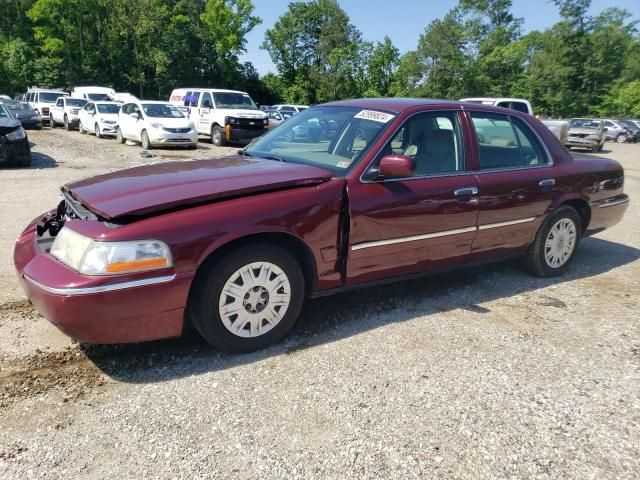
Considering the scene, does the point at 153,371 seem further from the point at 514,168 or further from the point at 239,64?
the point at 239,64

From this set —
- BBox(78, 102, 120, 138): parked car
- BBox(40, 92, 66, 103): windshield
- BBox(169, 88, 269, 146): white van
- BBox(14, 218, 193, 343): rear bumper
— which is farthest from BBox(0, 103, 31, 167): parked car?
BBox(40, 92, 66, 103): windshield

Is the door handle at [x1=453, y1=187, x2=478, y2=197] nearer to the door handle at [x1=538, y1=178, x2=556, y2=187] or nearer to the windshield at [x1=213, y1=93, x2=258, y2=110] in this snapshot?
the door handle at [x1=538, y1=178, x2=556, y2=187]

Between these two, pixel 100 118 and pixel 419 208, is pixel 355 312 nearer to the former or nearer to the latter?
pixel 419 208

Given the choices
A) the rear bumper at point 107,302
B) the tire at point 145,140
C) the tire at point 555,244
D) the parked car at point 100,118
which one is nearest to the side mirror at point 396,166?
the rear bumper at point 107,302

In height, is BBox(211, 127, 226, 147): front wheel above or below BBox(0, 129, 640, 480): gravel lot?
above

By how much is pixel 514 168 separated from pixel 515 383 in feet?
7.07

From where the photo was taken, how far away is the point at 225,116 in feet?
59.3

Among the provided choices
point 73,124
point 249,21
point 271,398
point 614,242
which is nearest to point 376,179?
point 271,398

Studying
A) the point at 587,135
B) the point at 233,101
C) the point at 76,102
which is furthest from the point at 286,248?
the point at 587,135

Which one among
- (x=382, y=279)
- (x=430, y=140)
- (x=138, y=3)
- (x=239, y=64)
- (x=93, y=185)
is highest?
(x=138, y=3)

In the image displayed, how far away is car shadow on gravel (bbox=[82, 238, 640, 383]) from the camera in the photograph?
124 inches

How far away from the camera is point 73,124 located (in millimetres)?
22844

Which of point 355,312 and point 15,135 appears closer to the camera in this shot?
point 355,312

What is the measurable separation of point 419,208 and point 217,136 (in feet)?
51.8
